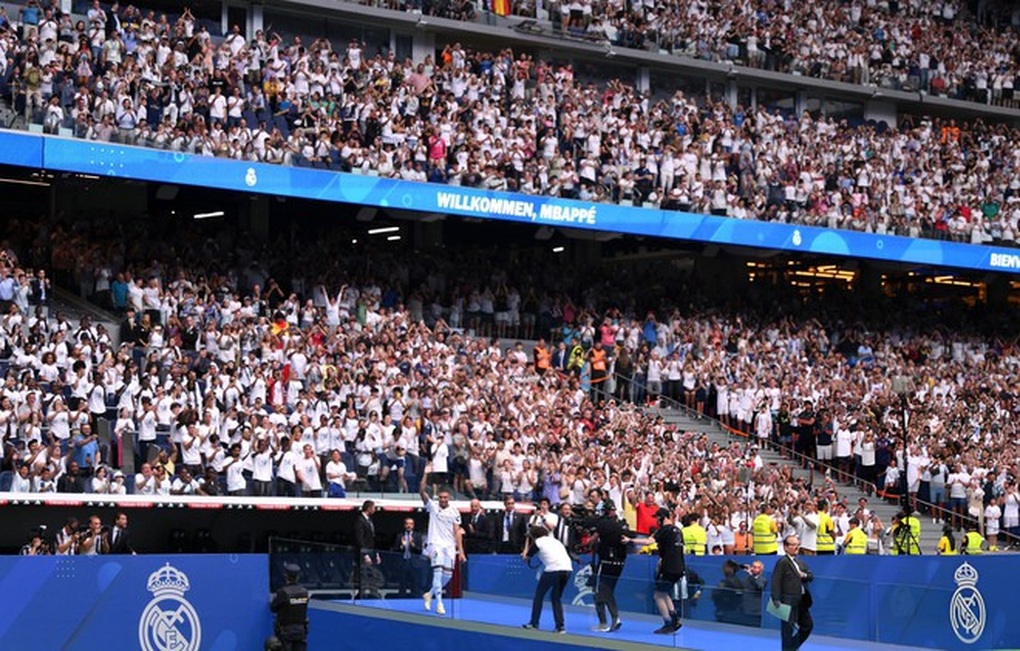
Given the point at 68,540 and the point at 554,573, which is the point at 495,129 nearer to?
the point at 68,540

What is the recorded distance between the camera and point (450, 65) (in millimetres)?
39969

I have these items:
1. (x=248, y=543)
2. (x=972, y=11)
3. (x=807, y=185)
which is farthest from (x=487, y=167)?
(x=972, y=11)

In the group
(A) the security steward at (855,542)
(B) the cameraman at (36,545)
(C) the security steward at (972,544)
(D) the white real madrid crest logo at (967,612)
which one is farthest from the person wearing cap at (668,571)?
(C) the security steward at (972,544)

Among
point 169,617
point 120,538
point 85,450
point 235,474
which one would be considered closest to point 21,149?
point 85,450

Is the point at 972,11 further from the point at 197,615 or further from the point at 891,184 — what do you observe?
the point at 197,615

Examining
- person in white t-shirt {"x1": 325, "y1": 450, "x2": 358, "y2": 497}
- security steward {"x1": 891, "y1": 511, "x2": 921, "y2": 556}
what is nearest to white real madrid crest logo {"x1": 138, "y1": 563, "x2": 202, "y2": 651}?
person in white t-shirt {"x1": 325, "y1": 450, "x2": 358, "y2": 497}

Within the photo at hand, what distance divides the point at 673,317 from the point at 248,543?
15979 millimetres

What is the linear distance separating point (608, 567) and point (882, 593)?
3613 millimetres

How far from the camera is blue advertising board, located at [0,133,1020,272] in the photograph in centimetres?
3181

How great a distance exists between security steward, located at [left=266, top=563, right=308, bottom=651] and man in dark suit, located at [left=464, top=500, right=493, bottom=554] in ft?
18.0

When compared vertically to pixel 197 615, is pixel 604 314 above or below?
above

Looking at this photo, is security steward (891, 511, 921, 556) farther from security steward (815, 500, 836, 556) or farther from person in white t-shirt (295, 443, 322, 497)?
person in white t-shirt (295, 443, 322, 497)

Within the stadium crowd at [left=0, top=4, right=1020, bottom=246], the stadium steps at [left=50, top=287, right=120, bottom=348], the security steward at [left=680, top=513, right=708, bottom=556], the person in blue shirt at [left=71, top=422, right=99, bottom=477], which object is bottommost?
the security steward at [left=680, top=513, right=708, bottom=556]

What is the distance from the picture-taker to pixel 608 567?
2100cm
